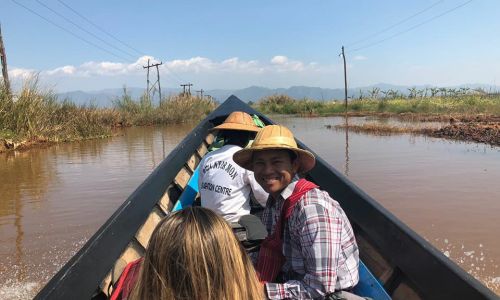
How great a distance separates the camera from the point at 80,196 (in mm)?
7945

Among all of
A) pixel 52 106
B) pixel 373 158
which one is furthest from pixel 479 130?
pixel 52 106

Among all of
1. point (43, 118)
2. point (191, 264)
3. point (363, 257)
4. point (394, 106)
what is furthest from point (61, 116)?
point (394, 106)

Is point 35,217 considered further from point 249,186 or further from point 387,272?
point 387,272

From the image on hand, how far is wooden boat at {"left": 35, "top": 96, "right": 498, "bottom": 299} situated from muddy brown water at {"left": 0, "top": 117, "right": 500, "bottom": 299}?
6.77 feet

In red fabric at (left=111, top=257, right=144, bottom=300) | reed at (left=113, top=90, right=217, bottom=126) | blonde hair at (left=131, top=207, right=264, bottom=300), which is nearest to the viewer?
blonde hair at (left=131, top=207, right=264, bottom=300)

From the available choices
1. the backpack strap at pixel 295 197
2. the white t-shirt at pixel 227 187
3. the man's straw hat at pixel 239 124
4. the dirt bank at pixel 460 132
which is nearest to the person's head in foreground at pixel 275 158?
the backpack strap at pixel 295 197

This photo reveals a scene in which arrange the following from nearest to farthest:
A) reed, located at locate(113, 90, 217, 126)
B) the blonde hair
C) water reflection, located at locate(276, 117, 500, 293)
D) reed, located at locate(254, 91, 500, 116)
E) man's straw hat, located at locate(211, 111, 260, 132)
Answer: the blonde hair
man's straw hat, located at locate(211, 111, 260, 132)
water reflection, located at locate(276, 117, 500, 293)
reed, located at locate(113, 90, 217, 126)
reed, located at locate(254, 91, 500, 116)

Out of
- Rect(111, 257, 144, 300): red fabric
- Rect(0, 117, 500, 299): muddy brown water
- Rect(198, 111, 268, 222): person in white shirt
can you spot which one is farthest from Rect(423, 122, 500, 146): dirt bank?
Rect(111, 257, 144, 300): red fabric

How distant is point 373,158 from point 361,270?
9382 mm

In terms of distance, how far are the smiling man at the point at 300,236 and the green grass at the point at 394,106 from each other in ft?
84.6

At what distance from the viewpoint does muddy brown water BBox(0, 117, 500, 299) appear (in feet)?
16.2

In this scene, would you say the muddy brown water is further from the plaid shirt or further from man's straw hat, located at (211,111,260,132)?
the plaid shirt

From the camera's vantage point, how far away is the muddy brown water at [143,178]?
4.95 meters

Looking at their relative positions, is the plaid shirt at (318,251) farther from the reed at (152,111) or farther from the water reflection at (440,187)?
the reed at (152,111)
